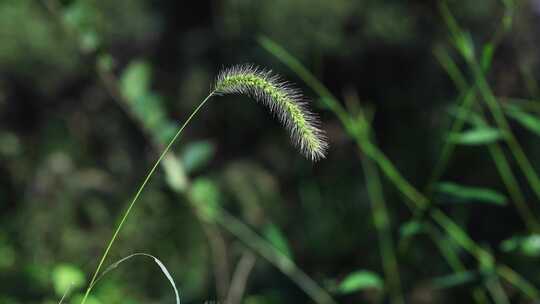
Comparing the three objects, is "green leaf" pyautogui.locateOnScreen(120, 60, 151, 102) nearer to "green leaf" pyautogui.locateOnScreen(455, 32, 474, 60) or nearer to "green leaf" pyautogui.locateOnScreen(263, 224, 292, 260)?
"green leaf" pyautogui.locateOnScreen(263, 224, 292, 260)

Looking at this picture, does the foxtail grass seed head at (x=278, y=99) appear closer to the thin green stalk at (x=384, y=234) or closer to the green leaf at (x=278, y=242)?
the green leaf at (x=278, y=242)

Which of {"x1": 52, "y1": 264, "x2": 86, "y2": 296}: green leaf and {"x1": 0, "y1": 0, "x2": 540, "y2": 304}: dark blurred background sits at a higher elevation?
{"x1": 0, "y1": 0, "x2": 540, "y2": 304}: dark blurred background

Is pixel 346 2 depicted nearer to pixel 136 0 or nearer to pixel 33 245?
pixel 136 0

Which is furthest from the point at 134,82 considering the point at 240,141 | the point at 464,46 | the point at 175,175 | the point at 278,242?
the point at 240,141

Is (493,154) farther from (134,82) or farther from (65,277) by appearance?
(65,277)

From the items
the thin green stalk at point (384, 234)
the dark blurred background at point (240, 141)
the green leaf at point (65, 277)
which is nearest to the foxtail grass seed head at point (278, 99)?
the green leaf at point (65, 277)

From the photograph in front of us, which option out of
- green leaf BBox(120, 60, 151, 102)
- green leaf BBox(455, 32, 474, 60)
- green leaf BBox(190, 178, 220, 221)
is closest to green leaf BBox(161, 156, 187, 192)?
green leaf BBox(190, 178, 220, 221)

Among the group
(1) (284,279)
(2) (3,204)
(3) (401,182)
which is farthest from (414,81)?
(2) (3,204)
